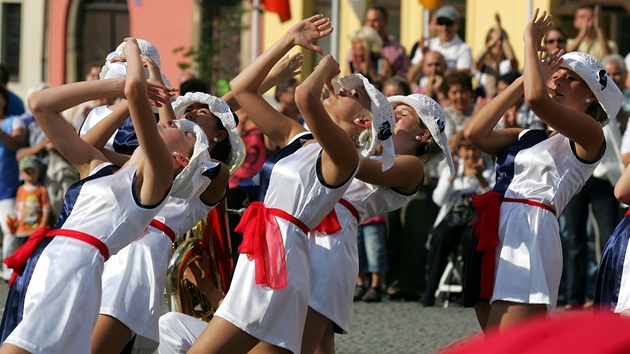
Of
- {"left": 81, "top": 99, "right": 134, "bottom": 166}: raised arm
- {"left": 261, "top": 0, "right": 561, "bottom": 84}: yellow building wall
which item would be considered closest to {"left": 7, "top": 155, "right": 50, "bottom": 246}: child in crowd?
{"left": 261, "top": 0, "right": 561, "bottom": 84}: yellow building wall

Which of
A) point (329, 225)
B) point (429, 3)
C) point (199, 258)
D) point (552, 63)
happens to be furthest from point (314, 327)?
point (429, 3)

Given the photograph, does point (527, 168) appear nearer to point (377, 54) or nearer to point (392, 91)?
point (392, 91)

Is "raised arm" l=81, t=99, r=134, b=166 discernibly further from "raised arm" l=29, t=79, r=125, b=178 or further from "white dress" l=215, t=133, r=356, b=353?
"white dress" l=215, t=133, r=356, b=353

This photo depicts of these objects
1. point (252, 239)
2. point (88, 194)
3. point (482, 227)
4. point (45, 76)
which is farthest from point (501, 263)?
point (45, 76)

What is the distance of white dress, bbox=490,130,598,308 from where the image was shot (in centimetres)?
510

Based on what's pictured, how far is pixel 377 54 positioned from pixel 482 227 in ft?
19.7

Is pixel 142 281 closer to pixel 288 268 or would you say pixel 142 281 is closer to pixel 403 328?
pixel 288 268

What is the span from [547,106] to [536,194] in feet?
1.63

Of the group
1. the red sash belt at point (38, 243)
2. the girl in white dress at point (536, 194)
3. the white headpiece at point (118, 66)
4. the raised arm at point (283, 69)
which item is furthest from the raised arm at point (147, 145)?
the girl in white dress at point (536, 194)

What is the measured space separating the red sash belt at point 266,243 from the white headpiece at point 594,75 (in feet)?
4.49

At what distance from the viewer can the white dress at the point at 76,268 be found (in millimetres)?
4164

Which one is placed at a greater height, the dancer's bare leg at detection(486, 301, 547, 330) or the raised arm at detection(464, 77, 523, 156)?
the raised arm at detection(464, 77, 523, 156)

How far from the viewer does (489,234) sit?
5230 mm

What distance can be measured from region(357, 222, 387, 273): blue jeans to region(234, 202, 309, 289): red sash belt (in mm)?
5168
